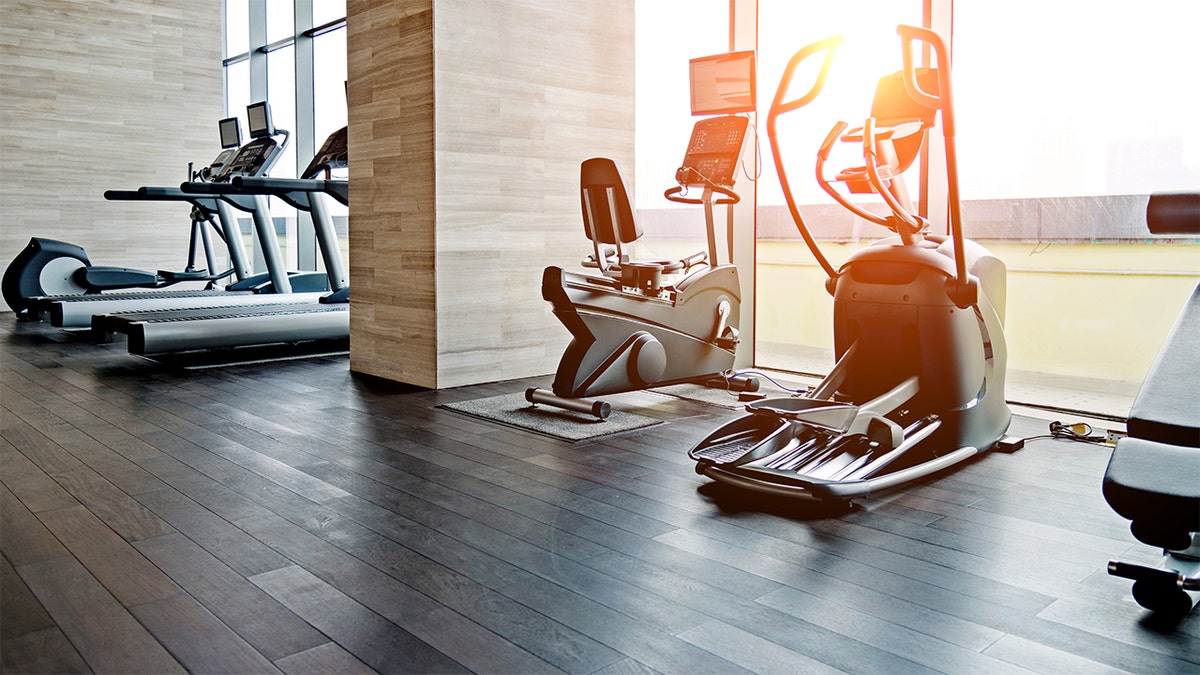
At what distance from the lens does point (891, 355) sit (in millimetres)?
3004

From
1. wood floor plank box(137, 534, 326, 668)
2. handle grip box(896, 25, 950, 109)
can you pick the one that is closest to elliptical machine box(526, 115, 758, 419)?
handle grip box(896, 25, 950, 109)

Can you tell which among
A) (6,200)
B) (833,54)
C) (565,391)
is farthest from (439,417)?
(6,200)

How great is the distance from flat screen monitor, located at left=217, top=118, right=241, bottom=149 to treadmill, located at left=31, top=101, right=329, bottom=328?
16 cm

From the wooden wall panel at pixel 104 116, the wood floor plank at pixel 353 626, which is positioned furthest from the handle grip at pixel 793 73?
the wooden wall panel at pixel 104 116

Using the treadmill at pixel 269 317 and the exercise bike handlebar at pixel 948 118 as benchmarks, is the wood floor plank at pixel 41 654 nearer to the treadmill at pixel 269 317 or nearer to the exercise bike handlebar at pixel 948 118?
the exercise bike handlebar at pixel 948 118

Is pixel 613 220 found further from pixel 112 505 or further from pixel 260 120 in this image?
pixel 260 120

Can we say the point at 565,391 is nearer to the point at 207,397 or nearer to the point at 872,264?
the point at 872,264

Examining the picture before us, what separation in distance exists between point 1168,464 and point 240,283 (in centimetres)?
737

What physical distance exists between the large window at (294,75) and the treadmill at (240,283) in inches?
44.8

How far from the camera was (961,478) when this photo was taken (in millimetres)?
2908

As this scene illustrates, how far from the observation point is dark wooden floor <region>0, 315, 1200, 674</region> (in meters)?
1.70

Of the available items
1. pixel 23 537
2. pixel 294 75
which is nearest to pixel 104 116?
pixel 294 75

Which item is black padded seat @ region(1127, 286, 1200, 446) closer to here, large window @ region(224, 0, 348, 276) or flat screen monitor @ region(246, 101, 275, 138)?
flat screen monitor @ region(246, 101, 275, 138)

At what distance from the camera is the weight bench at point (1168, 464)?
1596 mm
